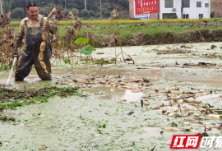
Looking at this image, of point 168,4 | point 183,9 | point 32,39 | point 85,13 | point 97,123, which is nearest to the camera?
point 97,123

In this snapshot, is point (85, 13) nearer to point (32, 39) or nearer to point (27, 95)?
point (32, 39)

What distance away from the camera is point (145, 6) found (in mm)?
31438

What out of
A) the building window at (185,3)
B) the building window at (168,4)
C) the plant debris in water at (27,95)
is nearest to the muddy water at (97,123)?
the plant debris in water at (27,95)

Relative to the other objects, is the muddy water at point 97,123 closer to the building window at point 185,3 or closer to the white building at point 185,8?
the white building at point 185,8

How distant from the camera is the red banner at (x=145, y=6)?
1201 inches

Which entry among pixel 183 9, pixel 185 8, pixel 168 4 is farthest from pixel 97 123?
pixel 185 8

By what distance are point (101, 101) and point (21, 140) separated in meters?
1.17

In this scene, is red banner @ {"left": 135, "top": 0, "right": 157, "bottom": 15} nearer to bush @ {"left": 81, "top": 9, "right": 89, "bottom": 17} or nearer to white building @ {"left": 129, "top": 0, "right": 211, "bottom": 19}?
white building @ {"left": 129, "top": 0, "right": 211, "bottom": 19}

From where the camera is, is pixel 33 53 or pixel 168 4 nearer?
pixel 33 53

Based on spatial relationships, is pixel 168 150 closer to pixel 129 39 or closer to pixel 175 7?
pixel 129 39

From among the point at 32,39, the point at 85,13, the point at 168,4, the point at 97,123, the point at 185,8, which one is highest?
the point at 168,4

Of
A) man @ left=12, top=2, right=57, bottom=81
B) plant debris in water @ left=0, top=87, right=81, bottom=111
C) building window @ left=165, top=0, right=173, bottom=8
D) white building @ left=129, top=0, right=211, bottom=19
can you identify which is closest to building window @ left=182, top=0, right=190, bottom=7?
white building @ left=129, top=0, right=211, bottom=19

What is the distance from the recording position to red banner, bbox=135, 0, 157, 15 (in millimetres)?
30500

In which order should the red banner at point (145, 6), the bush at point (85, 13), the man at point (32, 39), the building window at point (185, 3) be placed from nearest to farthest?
the man at point (32, 39) < the red banner at point (145, 6) < the building window at point (185, 3) < the bush at point (85, 13)
